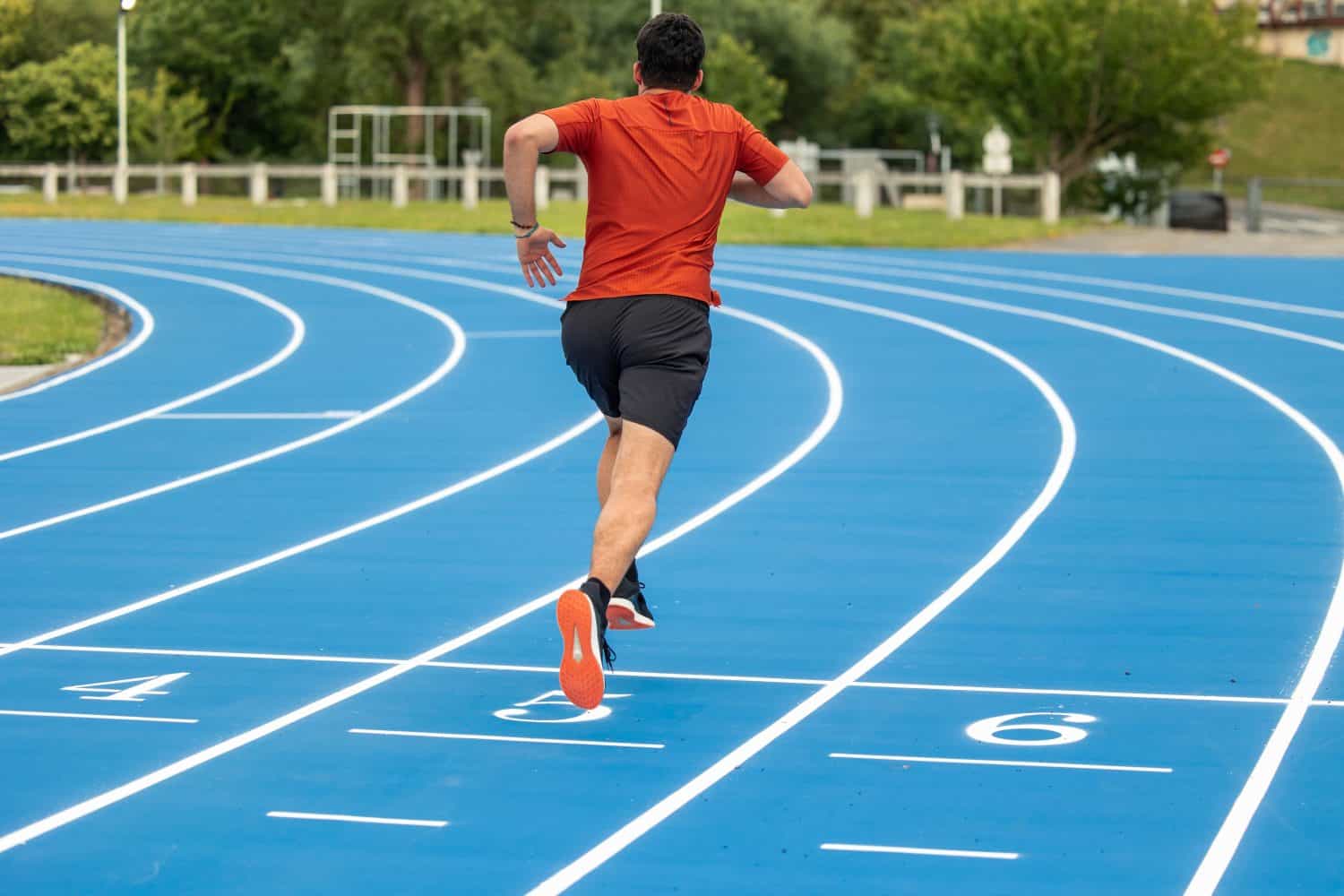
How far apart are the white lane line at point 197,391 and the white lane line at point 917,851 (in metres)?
8.32

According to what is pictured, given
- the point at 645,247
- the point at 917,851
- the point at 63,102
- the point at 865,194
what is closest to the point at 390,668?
the point at 645,247

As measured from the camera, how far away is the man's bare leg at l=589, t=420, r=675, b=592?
6.71 meters

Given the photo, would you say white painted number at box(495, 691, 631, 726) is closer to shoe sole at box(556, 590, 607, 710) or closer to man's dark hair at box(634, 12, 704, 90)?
shoe sole at box(556, 590, 607, 710)

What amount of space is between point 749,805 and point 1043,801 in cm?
72

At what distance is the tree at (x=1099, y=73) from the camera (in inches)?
2172

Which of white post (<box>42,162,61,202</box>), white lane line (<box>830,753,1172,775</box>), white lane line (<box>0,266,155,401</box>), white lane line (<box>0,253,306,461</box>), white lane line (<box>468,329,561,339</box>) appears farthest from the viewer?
white post (<box>42,162,61,202</box>)

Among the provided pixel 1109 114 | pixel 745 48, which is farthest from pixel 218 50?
pixel 1109 114

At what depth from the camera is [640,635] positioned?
7.85 metres

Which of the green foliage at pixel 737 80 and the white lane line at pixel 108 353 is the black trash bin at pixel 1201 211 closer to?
the green foliage at pixel 737 80

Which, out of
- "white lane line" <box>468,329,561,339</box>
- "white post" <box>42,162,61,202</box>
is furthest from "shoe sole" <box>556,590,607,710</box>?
"white post" <box>42,162,61,202</box>

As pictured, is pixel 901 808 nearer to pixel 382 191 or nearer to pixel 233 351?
pixel 233 351

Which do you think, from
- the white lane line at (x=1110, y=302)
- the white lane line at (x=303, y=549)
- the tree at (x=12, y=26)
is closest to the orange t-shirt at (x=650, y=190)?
the white lane line at (x=303, y=549)

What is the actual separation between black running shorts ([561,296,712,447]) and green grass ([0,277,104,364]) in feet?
38.1

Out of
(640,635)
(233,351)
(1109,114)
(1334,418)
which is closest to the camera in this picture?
(640,635)
